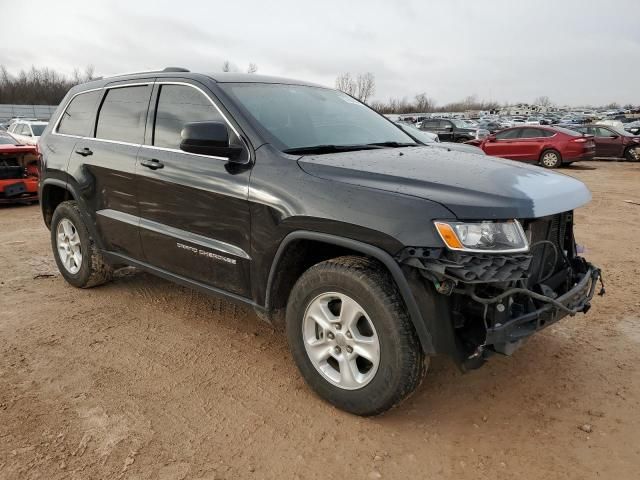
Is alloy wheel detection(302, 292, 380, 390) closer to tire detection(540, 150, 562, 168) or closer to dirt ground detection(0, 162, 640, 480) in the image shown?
dirt ground detection(0, 162, 640, 480)

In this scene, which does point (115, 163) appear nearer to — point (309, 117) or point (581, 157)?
point (309, 117)

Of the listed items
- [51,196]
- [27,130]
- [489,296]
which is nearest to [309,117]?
[489,296]

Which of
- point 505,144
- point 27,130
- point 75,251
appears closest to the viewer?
point 75,251

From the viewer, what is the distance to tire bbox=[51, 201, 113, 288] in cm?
461

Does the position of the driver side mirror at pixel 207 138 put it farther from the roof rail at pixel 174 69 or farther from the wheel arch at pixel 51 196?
the wheel arch at pixel 51 196

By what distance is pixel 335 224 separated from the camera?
2682 mm

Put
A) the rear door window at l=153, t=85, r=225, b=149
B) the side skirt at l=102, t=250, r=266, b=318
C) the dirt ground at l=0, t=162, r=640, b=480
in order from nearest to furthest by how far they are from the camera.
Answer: the dirt ground at l=0, t=162, r=640, b=480
the side skirt at l=102, t=250, r=266, b=318
the rear door window at l=153, t=85, r=225, b=149

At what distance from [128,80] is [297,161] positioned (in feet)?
6.59

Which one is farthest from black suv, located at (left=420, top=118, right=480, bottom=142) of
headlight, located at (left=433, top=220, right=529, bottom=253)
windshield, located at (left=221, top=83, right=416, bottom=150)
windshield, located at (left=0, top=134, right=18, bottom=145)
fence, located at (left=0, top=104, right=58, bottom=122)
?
fence, located at (left=0, top=104, right=58, bottom=122)

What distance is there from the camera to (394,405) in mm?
2699

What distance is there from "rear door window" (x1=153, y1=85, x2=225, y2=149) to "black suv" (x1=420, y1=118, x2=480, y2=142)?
21182mm

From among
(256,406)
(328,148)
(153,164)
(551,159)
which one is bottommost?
(256,406)

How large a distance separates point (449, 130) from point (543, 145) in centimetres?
788

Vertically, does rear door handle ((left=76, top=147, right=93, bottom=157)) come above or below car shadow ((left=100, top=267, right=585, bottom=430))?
above
